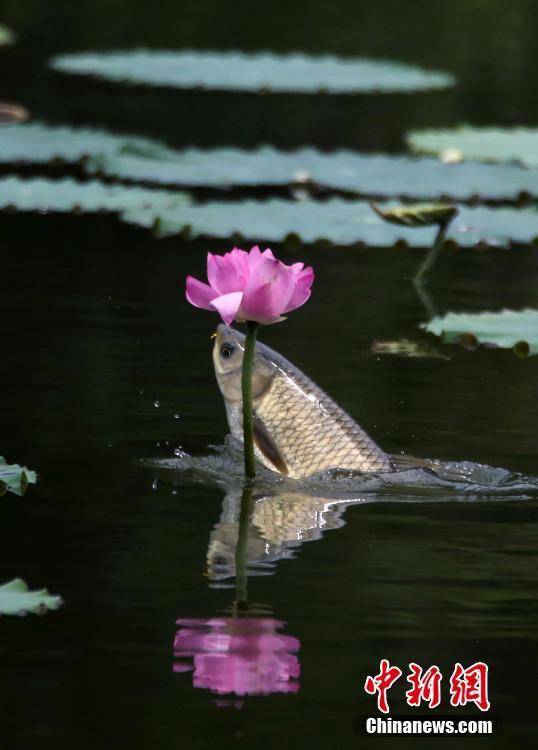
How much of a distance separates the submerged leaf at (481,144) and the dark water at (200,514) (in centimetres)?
132

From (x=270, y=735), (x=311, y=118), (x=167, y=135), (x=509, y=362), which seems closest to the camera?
(x=270, y=735)

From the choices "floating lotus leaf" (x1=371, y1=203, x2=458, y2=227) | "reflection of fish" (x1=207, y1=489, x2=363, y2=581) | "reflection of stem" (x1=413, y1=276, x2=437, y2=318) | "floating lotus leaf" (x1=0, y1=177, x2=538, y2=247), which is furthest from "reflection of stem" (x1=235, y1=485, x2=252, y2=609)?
"floating lotus leaf" (x1=0, y1=177, x2=538, y2=247)

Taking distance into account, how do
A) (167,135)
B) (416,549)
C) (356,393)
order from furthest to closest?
1. (167,135)
2. (356,393)
3. (416,549)

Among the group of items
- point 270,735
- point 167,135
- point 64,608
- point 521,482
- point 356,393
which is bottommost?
point 270,735

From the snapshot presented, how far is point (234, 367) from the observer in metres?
5.44

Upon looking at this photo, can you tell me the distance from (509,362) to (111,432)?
1795 mm

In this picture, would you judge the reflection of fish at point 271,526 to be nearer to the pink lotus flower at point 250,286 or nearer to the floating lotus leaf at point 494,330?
the pink lotus flower at point 250,286

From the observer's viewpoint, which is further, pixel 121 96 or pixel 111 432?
pixel 121 96

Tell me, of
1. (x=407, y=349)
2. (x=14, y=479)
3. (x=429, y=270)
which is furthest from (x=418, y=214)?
(x=14, y=479)

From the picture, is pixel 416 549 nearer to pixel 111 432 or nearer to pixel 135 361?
pixel 111 432

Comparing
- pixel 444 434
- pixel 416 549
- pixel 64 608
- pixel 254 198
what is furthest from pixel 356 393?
pixel 254 198

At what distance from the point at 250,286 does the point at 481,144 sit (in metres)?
6.69

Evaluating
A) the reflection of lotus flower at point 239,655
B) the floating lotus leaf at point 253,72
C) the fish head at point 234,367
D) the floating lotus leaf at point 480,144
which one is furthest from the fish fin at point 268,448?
the floating lotus leaf at point 253,72

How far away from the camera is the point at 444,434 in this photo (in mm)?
5664
